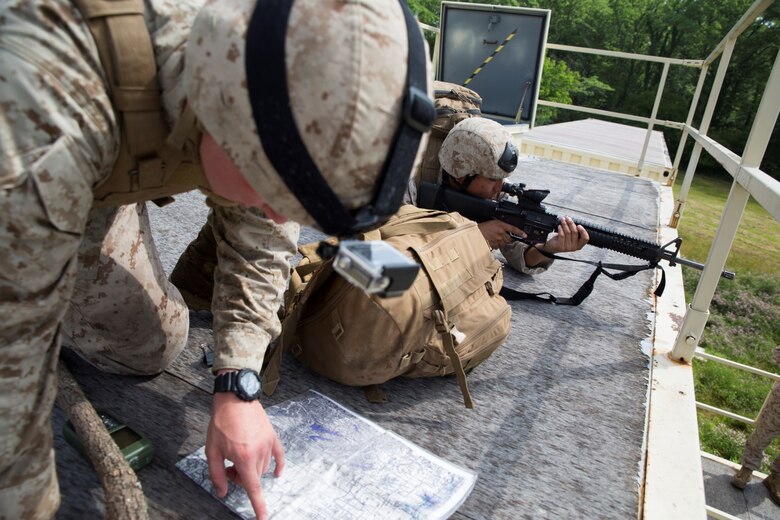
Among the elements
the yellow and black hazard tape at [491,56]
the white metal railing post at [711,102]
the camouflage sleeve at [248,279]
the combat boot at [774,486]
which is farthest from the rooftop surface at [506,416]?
the yellow and black hazard tape at [491,56]

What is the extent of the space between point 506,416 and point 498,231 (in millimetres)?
1171

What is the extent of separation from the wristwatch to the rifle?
64.4 inches

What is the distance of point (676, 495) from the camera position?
4.72 feet

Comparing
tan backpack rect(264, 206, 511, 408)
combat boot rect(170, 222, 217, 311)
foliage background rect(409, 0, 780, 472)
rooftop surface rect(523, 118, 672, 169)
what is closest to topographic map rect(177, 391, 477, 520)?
tan backpack rect(264, 206, 511, 408)

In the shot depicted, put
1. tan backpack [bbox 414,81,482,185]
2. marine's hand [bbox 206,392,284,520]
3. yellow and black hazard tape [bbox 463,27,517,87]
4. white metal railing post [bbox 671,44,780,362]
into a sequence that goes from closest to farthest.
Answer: marine's hand [bbox 206,392,284,520], white metal railing post [bbox 671,44,780,362], tan backpack [bbox 414,81,482,185], yellow and black hazard tape [bbox 463,27,517,87]

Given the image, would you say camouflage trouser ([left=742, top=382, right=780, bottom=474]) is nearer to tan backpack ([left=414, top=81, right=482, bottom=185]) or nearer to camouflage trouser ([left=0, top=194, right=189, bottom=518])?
tan backpack ([left=414, top=81, right=482, bottom=185])

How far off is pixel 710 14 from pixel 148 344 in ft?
119

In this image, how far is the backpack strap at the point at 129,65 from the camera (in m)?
0.86

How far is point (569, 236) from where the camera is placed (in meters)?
2.51

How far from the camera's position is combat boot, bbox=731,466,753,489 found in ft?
12.7

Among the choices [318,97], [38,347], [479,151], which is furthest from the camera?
[479,151]

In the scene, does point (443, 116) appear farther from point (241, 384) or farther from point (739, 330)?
point (739, 330)

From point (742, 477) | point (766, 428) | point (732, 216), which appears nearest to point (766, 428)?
point (766, 428)

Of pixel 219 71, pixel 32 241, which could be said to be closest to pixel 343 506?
pixel 32 241
